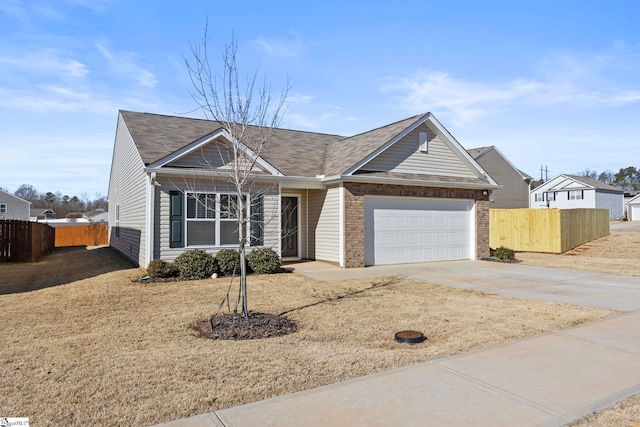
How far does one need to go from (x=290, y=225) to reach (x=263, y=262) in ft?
12.1

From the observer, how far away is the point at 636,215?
173 ft

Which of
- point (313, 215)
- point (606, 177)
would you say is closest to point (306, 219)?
point (313, 215)

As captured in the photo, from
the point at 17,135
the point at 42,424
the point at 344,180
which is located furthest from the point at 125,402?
the point at 17,135

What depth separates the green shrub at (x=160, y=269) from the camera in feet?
37.5

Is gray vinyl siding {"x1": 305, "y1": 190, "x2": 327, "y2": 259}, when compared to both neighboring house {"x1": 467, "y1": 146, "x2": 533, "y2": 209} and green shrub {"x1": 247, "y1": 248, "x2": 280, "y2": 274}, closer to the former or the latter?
green shrub {"x1": 247, "y1": 248, "x2": 280, "y2": 274}

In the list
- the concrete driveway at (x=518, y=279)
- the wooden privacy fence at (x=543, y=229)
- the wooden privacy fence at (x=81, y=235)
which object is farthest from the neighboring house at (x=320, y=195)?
the wooden privacy fence at (x=81, y=235)

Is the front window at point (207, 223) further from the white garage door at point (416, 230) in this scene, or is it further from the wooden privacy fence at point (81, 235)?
the wooden privacy fence at point (81, 235)

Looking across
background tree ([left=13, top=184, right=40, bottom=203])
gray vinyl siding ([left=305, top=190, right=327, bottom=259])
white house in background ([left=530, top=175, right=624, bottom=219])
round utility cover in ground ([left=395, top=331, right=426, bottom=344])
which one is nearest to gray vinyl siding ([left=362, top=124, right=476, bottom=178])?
gray vinyl siding ([left=305, top=190, right=327, bottom=259])

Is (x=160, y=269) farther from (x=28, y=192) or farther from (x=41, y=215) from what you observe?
(x=28, y=192)

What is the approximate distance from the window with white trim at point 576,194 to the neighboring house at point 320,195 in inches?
1516

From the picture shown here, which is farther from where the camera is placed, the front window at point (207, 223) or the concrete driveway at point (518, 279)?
the front window at point (207, 223)

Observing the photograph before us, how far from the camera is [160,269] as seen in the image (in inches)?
453

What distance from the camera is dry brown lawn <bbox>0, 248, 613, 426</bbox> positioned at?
391 cm

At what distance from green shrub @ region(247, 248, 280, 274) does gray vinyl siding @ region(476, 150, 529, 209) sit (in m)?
27.4
